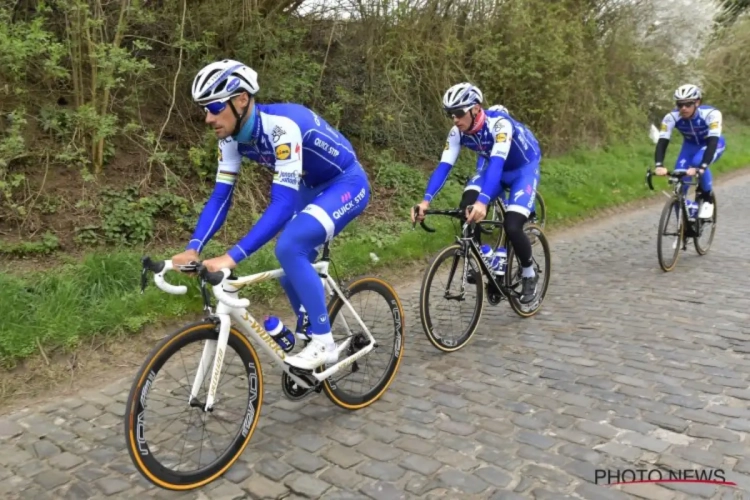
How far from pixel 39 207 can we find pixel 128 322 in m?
2.35

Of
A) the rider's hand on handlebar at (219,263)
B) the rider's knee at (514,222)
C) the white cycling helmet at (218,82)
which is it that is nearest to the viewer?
the rider's hand on handlebar at (219,263)

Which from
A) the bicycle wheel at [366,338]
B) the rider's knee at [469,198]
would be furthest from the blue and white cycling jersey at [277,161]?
the rider's knee at [469,198]

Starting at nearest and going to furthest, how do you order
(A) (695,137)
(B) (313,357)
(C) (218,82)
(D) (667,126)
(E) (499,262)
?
(C) (218,82)
(B) (313,357)
(E) (499,262)
(D) (667,126)
(A) (695,137)

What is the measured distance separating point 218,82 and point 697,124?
280 inches

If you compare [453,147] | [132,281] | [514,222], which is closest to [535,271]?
[514,222]

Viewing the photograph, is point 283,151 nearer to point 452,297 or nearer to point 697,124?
point 452,297

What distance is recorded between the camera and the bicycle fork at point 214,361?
3.28 metres

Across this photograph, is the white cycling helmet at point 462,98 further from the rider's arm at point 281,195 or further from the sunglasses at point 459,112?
the rider's arm at point 281,195

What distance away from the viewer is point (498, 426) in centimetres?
392

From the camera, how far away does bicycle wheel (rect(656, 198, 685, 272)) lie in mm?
7500

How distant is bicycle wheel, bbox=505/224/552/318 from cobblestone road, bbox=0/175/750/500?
0.52 ft

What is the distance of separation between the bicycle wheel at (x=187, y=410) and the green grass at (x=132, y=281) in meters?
1.16

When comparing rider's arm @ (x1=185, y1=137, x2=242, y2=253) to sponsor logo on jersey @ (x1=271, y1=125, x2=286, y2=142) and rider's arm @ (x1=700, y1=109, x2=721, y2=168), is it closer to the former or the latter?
sponsor logo on jersey @ (x1=271, y1=125, x2=286, y2=142)

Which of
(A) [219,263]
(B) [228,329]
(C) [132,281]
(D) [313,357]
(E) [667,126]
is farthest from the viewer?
(E) [667,126]
